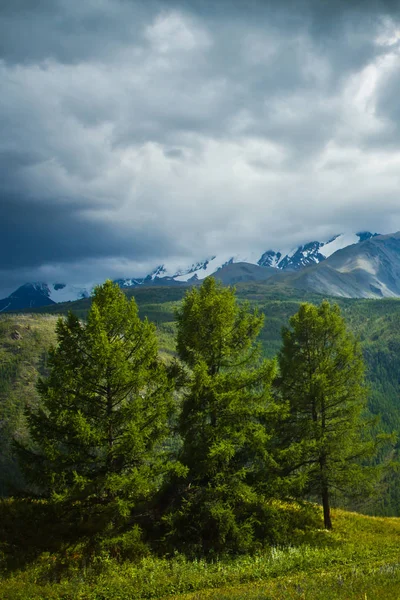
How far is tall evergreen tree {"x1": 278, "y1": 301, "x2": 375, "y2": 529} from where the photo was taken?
22766 mm

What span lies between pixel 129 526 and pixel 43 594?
468 cm

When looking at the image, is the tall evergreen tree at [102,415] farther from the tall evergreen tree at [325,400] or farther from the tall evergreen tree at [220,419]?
the tall evergreen tree at [325,400]

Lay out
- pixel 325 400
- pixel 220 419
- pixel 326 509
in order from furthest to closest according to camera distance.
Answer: pixel 326 509 → pixel 325 400 → pixel 220 419

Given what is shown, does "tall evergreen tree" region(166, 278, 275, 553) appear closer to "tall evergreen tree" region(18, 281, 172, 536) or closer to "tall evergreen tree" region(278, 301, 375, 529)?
"tall evergreen tree" region(18, 281, 172, 536)

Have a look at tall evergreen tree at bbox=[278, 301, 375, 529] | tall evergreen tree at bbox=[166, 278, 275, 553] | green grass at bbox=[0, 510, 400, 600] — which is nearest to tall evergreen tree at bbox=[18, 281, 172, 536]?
tall evergreen tree at bbox=[166, 278, 275, 553]

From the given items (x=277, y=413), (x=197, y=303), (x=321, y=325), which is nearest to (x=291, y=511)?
(x=277, y=413)

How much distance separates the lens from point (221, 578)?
47.3 feet

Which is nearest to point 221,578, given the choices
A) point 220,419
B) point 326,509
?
point 220,419

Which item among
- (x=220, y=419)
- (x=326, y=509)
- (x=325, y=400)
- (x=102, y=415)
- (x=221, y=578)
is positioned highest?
(x=102, y=415)

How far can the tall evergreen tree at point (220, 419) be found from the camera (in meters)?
17.2

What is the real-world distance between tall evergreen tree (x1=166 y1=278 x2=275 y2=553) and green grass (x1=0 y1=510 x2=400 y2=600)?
1565 millimetres

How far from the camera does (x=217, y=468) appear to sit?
18156 millimetres

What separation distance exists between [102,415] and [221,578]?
7441 mm

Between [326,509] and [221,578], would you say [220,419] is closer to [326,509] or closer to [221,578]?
[221,578]
